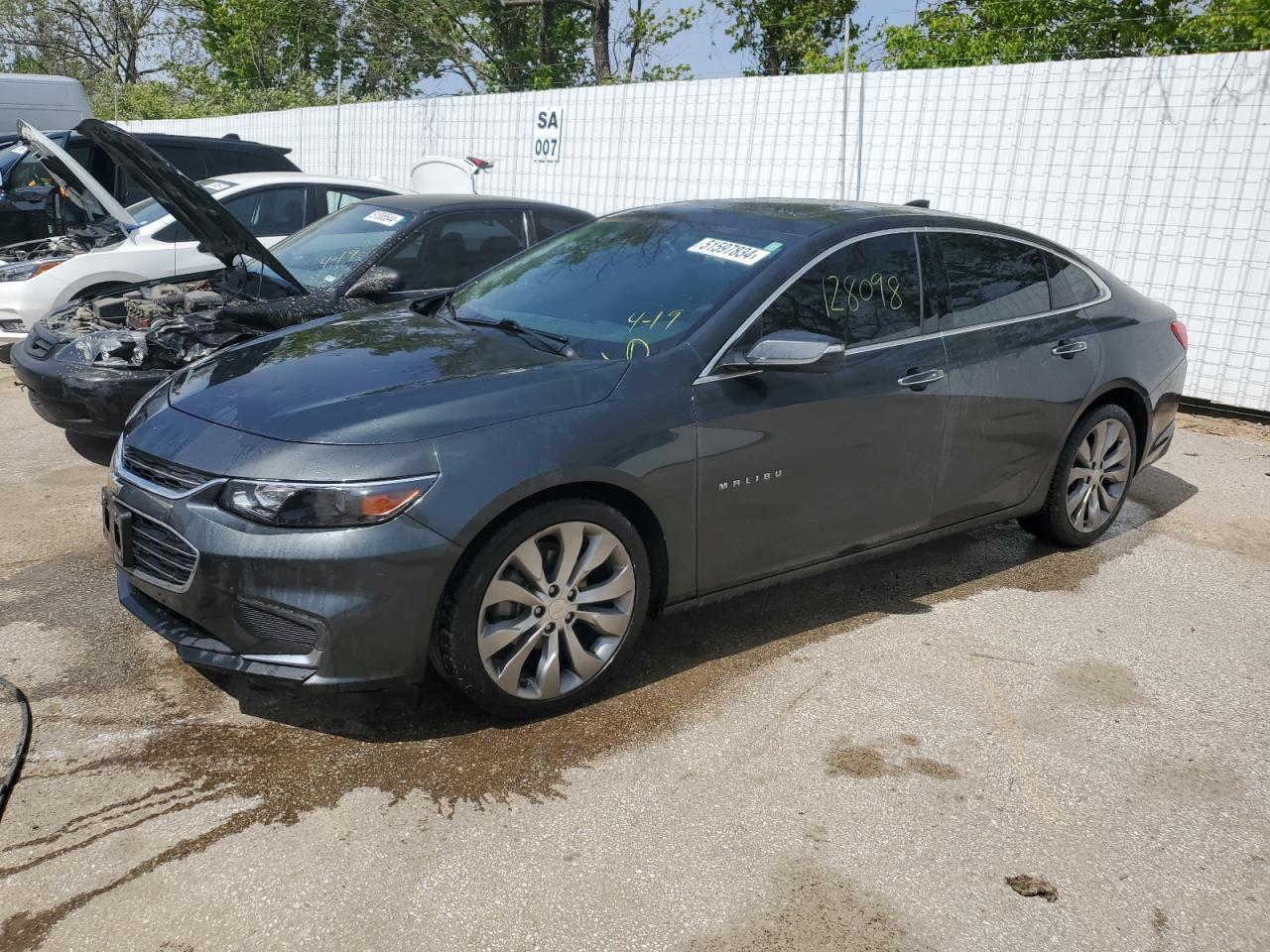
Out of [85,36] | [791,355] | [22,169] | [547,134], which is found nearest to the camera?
[791,355]

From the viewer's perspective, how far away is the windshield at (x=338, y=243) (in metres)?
6.57

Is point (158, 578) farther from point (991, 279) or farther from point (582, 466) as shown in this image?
point (991, 279)

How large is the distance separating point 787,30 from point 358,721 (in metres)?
25.6

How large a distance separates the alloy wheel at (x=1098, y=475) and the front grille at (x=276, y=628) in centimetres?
360

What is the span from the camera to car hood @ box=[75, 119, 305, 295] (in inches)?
224

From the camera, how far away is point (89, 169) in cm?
967

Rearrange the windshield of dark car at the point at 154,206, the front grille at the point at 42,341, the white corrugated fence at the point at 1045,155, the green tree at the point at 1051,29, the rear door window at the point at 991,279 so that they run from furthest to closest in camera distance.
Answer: the green tree at the point at 1051,29 → the windshield of dark car at the point at 154,206 → the white corrugated fence at the point at 1045,155 → the front grille at the point at 42,341 → the rear door window at the point at 991,279

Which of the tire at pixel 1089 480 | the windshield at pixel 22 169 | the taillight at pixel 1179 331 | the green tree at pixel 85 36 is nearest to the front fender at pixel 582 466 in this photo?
the tire at pixel 1089 480

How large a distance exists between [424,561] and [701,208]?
7.35 ft

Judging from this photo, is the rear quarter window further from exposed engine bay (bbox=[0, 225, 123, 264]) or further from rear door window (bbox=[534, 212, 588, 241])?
exposed engine bay (bbox=[0, 225, 123, 264])

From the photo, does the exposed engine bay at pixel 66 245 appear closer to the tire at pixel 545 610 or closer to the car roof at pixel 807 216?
the car roof at pixel 807 216

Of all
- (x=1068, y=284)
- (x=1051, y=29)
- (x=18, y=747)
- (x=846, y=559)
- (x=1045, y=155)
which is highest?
Answer: (x=1051, y=29)

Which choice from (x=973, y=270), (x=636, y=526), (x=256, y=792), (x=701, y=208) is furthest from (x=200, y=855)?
(x=973, y=270)

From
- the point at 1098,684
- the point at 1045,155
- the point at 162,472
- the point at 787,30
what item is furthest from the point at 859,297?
the point at 787,30
